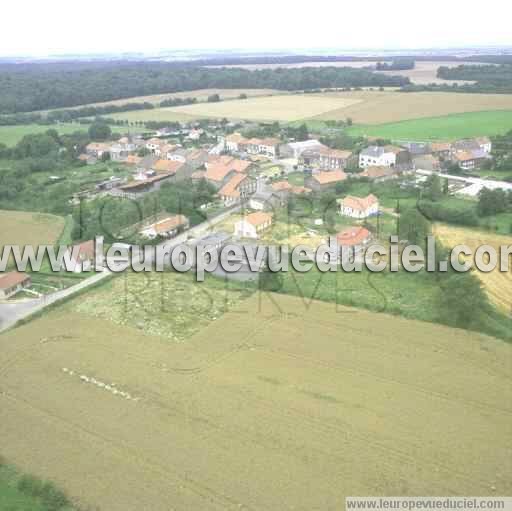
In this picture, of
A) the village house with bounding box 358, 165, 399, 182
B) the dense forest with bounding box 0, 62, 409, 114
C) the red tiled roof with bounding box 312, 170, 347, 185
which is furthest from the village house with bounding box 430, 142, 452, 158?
the dense forest with bounding box 0, 62, 409, 114

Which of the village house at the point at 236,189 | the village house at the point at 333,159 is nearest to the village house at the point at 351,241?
the village house at the point at 236,189

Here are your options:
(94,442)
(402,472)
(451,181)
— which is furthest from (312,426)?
(451,181)

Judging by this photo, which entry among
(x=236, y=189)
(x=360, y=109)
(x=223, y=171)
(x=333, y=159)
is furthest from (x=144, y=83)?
(x=236, y=189)

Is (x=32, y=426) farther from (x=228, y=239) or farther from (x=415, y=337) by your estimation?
(x=228, y=239)

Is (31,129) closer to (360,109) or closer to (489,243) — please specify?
(360,109)

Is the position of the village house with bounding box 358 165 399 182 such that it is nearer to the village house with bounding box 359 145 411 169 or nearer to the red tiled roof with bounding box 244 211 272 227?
the village house with bounding box 359 145 411 169

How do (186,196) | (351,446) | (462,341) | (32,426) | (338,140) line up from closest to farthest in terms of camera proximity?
(351,446), (32,426), (462,341), (186,196), (338,140)

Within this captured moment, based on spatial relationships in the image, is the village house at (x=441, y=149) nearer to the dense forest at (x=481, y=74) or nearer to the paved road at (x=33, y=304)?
the paved road at (x=33, y=304)
